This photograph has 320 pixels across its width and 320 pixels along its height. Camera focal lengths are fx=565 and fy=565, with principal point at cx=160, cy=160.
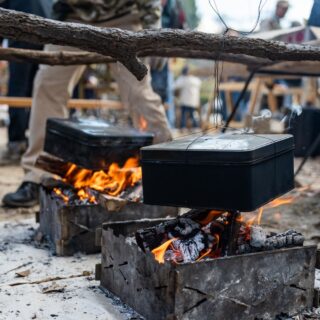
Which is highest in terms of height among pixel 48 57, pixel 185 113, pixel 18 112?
pixel 48 57

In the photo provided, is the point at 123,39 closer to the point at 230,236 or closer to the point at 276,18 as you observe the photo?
the point at 230,236

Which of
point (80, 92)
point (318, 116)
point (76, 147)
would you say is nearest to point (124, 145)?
point (76, 147)

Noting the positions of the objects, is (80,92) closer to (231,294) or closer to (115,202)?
(115,202)

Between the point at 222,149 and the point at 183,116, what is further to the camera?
the point at 183,116

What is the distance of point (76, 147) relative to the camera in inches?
133

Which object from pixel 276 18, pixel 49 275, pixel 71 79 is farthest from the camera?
pixel 276 18

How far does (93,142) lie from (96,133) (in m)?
0.07

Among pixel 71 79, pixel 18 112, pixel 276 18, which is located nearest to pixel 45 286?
pixel 71 79

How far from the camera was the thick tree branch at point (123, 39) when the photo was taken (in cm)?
188

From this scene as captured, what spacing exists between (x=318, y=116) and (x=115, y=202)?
15.9 feet

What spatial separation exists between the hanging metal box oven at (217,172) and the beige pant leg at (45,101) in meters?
2.26

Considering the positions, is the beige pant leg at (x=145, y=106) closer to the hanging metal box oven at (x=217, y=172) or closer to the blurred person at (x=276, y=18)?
the hanging metal box oven at (x=217, y=172)

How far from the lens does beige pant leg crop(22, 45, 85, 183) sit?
432cm

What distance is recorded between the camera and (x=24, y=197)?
4.29 meters
